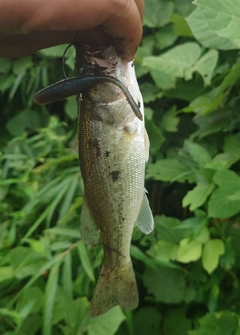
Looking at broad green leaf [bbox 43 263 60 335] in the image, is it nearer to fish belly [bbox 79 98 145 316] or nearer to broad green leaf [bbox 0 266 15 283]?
broad green leaf [bbox 0 266 15 283]

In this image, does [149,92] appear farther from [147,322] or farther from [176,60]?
[147,322]

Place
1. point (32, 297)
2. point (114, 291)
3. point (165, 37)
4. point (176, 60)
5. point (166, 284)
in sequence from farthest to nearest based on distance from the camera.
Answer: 1. point (165, 37)
2. point (176, 60)
3. point (166, 284)
4. point (32, 297)
5. point (114, 291)

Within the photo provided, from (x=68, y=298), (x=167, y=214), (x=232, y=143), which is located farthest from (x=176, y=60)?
(x=68, y=298)

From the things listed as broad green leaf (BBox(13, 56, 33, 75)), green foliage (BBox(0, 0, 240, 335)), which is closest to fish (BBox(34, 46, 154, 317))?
green foliage (BBox(0, 0, 240, 335))

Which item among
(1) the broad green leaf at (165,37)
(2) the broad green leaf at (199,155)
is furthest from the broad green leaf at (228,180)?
(1) the broad green leaf at (165,37)

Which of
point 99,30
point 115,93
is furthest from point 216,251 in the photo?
point 99,30

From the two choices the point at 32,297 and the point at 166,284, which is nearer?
the point at 32,297
